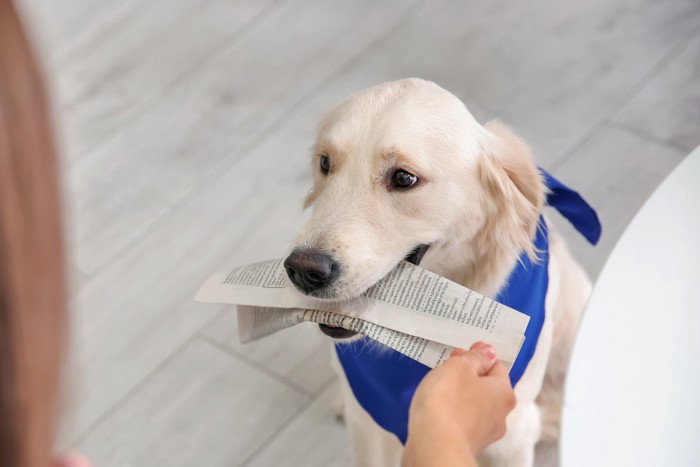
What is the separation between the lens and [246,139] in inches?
87.2

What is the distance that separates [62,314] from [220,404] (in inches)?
52.6

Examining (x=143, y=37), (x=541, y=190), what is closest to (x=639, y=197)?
(x=541, y=190)

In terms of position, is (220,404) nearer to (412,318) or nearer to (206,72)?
(412,318)

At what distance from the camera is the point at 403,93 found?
121 cm

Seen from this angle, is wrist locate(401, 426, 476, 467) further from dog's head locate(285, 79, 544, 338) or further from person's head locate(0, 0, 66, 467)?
person's head locate(0, 0, 66, 467)

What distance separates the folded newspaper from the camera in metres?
1.08

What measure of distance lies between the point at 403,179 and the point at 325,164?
0.14 m

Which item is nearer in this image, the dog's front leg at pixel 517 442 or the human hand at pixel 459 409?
the human hand at pixel 459 409

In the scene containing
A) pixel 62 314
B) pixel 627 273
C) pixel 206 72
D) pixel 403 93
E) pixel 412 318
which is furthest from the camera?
pixel 206 72

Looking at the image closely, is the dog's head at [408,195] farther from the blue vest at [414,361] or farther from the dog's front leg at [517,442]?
the dog's front leg at [517,442]

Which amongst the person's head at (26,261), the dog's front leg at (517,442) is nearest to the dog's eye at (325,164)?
the dog's front leg at (517,442)

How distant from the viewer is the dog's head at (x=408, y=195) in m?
1.13

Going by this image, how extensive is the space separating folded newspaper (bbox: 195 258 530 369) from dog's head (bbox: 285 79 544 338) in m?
0.03

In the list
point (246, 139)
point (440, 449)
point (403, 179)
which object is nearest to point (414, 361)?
point (403, 179)
